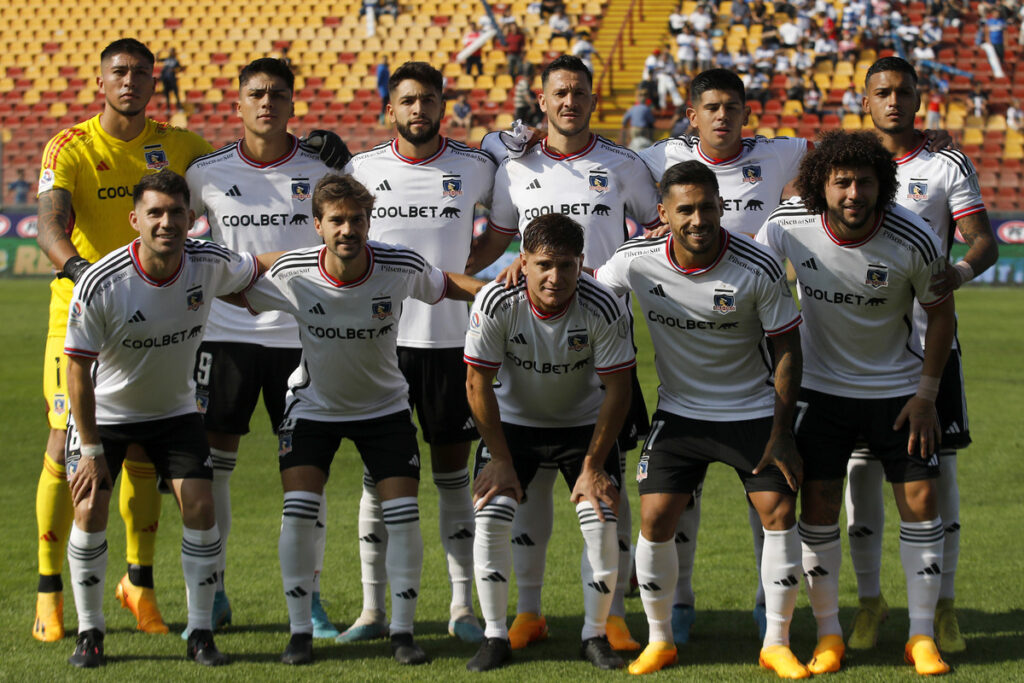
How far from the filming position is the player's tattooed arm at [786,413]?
4.86 m

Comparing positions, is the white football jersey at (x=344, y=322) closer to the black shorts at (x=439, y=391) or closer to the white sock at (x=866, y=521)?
the black shorts at (x=439, y=391)

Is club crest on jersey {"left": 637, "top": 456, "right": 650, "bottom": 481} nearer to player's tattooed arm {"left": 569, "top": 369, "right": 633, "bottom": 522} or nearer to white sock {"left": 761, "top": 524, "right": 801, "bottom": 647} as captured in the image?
player's tattooed arm {"left": 569, "top": 369, "right": 633, "bottom": 522}

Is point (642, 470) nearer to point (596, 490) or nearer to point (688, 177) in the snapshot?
point (596, 490)

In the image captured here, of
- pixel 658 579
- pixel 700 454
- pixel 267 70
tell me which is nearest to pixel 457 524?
pixel 658 579

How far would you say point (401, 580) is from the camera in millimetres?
5082

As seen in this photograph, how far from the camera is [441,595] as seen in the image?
20.3ft

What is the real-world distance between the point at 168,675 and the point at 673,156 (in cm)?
335

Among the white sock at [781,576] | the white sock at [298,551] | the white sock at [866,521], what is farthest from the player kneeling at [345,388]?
the white sock at [866,521]

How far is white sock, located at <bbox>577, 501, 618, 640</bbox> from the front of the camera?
5.01 meters

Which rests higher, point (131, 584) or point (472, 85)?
point (131, 584)

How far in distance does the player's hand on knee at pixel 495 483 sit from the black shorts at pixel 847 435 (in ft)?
4.03

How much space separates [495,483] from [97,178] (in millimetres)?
2494

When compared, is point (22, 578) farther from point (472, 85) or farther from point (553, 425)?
point (472, 85)

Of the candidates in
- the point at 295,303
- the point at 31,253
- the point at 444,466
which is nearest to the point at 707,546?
the point at 444,466
